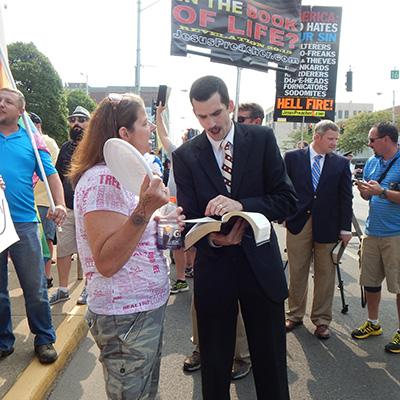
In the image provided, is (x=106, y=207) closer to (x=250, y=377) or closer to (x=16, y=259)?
(x=16, y=259)

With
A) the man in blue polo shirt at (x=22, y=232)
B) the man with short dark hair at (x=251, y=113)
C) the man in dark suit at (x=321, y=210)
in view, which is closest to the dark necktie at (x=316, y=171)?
the man in dark suit at (x=321, y=210)

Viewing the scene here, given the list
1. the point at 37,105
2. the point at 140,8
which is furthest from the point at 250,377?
the point at 37,105

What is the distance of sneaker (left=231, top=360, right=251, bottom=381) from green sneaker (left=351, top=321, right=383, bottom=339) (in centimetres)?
131

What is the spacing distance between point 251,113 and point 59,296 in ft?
9.65

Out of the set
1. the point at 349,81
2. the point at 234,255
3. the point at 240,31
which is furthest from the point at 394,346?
the point at 349,81

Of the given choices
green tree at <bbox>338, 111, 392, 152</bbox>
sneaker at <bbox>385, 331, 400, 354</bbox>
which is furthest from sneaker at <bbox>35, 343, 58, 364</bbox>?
green tree at <bbox>338, 111, 392, 152</bbox>

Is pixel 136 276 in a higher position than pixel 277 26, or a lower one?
lower

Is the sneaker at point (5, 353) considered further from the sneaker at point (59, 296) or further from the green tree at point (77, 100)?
the green tree at point (77, 100)

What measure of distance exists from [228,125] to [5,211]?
145cm

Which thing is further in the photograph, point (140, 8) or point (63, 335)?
point (140, 8)

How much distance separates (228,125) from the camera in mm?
2303

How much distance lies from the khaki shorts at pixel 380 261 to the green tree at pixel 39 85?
117 ft

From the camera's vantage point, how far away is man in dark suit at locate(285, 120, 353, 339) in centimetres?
399

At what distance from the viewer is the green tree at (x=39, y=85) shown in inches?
1415
